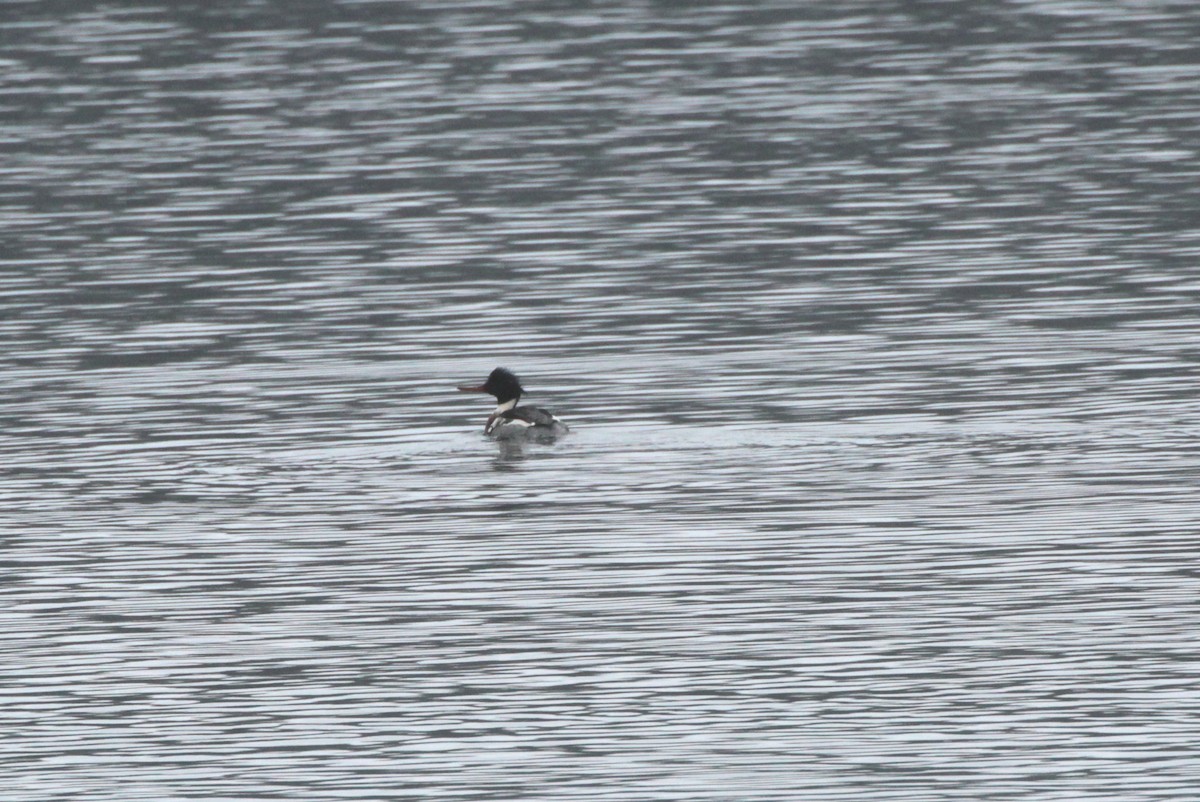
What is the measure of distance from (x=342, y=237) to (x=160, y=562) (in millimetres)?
21759

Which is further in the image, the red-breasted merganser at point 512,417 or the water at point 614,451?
the red-breasted merganser at point 512,417

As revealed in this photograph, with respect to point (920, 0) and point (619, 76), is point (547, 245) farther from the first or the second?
point (920, 0)

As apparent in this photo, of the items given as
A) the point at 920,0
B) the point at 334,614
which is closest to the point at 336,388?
the point at 334,614

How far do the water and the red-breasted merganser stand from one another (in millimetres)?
275

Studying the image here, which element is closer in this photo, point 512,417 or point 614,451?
point 614,451

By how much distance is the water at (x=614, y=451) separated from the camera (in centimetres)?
1819

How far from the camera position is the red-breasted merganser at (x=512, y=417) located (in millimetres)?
28078

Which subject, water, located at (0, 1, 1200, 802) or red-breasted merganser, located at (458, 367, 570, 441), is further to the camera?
red-breasted merganser, located at (458, 367, 570, 441)

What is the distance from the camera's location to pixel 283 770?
17.5 metres

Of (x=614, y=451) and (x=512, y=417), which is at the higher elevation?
(x=512, y=417)

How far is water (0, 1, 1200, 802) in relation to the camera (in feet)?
59.7

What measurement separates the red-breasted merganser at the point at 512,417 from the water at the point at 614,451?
275 millimetres

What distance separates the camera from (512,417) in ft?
93.5

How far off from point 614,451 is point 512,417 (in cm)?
130
